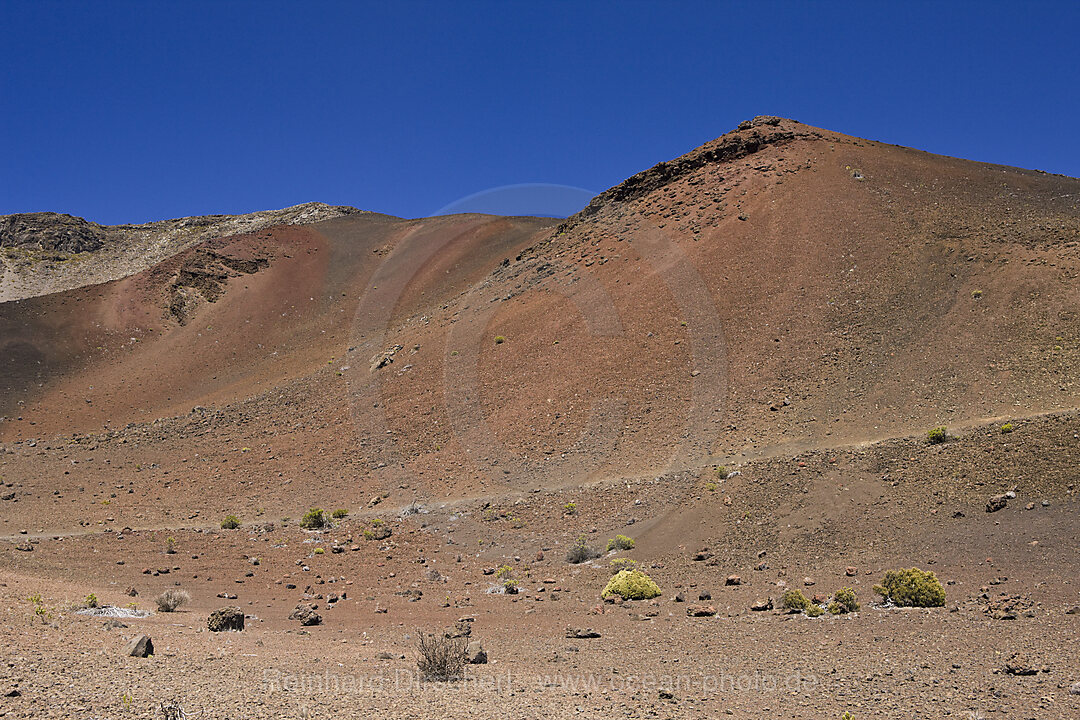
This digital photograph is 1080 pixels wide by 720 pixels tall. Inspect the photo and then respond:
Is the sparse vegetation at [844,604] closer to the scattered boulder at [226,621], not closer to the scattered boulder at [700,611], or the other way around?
the scattered boulder at [700,611]

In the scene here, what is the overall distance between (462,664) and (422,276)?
39149 millimetres

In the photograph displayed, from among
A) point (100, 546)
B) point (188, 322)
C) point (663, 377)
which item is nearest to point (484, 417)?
point (663, 377)

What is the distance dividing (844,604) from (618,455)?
11.2m

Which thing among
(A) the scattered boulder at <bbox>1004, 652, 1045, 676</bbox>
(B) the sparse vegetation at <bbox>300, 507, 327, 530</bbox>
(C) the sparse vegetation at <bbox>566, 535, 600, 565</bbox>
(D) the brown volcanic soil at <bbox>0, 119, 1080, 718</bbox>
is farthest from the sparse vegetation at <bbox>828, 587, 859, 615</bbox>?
(B) the sparse vegetation at <bbox>300, 507, 327, 530</bbox>

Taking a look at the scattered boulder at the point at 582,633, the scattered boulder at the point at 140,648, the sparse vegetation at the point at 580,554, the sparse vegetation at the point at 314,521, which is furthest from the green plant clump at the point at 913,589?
the sparse vegetation at the point at 314,521

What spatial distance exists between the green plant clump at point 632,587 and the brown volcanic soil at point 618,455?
404mm

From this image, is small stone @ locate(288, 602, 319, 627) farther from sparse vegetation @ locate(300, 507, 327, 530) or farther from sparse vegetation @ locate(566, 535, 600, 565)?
sparse vegetation @ locate(300, 507, 327, 530)

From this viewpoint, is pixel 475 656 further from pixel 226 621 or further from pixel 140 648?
pixel 226 621

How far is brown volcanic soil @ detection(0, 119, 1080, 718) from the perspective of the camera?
372 inches

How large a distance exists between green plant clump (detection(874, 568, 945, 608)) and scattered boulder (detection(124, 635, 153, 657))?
10579mm

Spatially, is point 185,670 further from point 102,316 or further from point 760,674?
point 102,316

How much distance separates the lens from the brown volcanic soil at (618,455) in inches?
A: 372

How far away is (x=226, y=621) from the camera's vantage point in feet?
39.4

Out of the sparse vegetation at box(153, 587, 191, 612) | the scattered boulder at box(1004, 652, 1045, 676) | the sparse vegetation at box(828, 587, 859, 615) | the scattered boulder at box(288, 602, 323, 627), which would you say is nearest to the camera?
the scattered boulder at box(1004, 652, 1045, 676)
